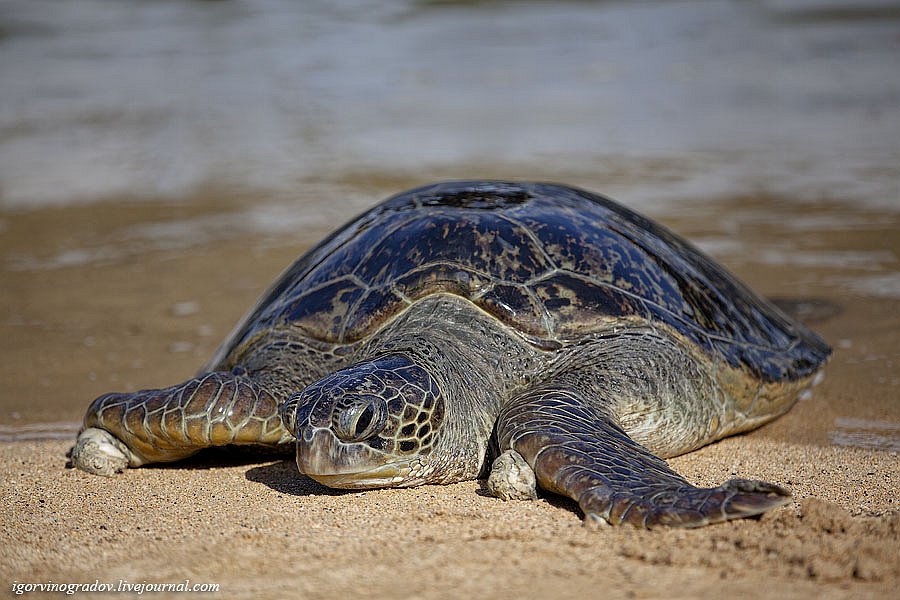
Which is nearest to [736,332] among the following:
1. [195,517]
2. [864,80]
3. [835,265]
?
[195,517]

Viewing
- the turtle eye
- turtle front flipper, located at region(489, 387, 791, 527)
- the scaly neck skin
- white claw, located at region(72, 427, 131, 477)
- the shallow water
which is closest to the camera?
turtle front flipper, located at region(489, 387, 791, 527)

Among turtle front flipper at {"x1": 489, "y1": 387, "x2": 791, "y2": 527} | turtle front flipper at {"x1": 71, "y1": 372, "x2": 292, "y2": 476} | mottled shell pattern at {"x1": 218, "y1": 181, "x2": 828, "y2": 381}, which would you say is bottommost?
turtle front flipper at {"x1": 71, "y1": 372, "x2": 292, "y2": 476}

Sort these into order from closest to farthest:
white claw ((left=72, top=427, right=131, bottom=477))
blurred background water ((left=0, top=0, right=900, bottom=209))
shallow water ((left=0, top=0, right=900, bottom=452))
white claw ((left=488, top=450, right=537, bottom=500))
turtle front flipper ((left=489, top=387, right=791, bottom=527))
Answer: turtle front flipper ((left=489, top=387, right=791, bottom=527)) < white claw ((left=488, top=450, right=537, bottom=500)) < white claw ((left=72, top=427, right=131, bottom=477)) < shallow water ((left=0, top=0, right=900, bottom=452)) < blurred background water ((left=0, top=0, right=900, bottom=209))

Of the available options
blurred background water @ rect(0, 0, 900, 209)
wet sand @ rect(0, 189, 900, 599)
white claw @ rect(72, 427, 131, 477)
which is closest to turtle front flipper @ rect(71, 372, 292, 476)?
white claw @ rect(72, 427, 131, 477)

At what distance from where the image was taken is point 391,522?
3492 millimetres

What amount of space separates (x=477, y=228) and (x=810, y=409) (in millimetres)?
2368

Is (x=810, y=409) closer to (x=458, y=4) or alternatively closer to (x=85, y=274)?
(x=85, y=274)

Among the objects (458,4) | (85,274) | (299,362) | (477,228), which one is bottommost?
(85,274)

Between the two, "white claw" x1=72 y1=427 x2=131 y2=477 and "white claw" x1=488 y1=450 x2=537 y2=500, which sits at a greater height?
"white claw" x1=488 y1=450 x2=537 y2=500

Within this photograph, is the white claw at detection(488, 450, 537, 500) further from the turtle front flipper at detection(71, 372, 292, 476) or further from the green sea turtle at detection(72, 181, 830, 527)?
the turtle front flipper at detection(71, 372, 292, 476)

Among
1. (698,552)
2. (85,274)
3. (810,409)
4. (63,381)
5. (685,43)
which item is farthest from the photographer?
(685,43)

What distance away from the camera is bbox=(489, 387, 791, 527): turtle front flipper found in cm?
316

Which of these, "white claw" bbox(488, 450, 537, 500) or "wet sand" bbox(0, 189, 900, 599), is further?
"white claw" bbox(488, 450, 537, 500)

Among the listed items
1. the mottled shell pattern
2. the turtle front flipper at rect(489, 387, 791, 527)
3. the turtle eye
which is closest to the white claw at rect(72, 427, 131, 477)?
the mottled shell pattern
